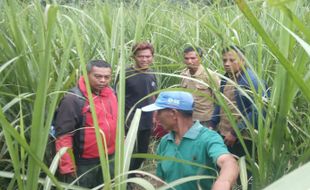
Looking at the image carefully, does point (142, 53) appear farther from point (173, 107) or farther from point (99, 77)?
point (173, 107)

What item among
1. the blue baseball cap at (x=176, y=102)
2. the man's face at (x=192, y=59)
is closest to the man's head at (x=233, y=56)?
the blue baseball cap at (x=176, y=102)

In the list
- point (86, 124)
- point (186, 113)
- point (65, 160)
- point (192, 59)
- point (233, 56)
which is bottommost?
point (65, 160)

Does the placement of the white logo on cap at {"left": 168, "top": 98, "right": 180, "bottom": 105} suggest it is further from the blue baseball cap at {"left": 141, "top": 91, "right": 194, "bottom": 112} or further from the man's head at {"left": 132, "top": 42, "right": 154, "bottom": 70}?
the man's head at {"left": 132, "top": 42, "right": 154, "bottom": 70}

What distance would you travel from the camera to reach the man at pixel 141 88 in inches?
133

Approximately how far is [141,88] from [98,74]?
38.7 inches

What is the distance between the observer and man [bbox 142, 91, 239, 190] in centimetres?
168

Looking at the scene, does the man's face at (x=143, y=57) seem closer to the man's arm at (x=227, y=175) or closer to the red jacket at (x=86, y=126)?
the red jacket at (x=86, y=126)

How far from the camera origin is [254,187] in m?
1.34

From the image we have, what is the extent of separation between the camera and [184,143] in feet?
5.88

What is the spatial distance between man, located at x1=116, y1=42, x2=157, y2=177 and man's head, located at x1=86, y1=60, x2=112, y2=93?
0.67 metres

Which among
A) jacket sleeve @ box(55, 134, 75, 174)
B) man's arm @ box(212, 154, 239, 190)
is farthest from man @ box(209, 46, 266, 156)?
man's arm @ box(212, 154, 239, 190)

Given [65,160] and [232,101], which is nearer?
[65,160]

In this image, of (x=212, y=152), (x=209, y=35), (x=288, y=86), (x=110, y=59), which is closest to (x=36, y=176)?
(x=288, y=86)

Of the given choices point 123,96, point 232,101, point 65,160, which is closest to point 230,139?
point 232,101
